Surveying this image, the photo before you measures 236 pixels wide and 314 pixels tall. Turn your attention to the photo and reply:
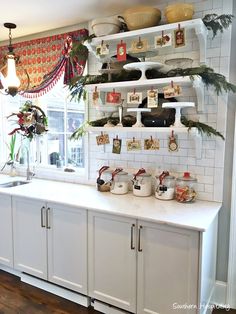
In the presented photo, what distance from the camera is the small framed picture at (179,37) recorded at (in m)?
1.99

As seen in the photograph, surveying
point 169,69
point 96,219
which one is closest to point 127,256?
point 96,219

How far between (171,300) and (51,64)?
8.09 feet

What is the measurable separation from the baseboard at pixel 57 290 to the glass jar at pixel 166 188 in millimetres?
1022

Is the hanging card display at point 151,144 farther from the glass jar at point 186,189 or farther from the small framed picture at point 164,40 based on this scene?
the small framed picture at point 164,40

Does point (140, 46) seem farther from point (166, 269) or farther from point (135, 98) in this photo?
point (166, 269)

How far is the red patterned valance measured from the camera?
2.77 metres

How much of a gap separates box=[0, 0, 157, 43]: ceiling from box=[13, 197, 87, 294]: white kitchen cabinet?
1.65 m

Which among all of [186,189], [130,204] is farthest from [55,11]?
[186,189]

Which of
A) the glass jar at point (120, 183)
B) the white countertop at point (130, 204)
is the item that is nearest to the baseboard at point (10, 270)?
the white countertop at point (130, 204)

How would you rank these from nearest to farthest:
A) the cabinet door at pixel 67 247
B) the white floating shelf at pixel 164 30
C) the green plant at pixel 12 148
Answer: the white floating shelf at pixel 164 30
the cabinet door at pixel 67 247
the green plant at pixel 12 148

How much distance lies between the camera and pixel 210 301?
2.16 meters

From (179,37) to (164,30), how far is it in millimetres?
150

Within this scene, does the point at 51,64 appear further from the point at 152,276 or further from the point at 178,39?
the point at 152,276

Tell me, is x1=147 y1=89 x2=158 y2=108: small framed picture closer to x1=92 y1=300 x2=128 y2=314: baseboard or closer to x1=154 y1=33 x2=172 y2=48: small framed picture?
x1=154 y1=33 x2=172 y2=48: small framed picture
